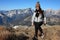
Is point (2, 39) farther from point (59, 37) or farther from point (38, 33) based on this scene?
point (59, 37)

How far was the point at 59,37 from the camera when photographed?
14.1 meters

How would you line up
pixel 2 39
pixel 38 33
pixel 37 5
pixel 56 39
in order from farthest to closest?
pixel 56 39 < pixel 38 33 < pixel 37 5 < pixel 2 39

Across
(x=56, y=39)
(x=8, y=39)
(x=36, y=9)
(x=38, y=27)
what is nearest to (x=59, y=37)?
(x=56, y=39)

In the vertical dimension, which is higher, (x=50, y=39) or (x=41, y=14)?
(x=41, y=14)

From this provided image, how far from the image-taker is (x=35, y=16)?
36.8 feet

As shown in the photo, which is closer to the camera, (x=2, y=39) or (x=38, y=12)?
(x=2, y=39)

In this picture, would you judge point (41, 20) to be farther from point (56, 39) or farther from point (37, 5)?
point (56, 39)

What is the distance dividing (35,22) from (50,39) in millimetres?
3835

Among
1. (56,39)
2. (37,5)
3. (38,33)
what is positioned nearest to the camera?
(37,5)

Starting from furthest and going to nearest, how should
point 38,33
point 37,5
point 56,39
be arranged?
point 56,39
point 38,33
point 37,5

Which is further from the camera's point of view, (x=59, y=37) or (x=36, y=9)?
(x=59, y=37)

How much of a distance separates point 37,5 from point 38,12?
48 centimetres

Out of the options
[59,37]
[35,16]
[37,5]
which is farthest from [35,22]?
[59,37]

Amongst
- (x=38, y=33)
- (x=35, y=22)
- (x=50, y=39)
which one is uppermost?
(x=35, y=22)
